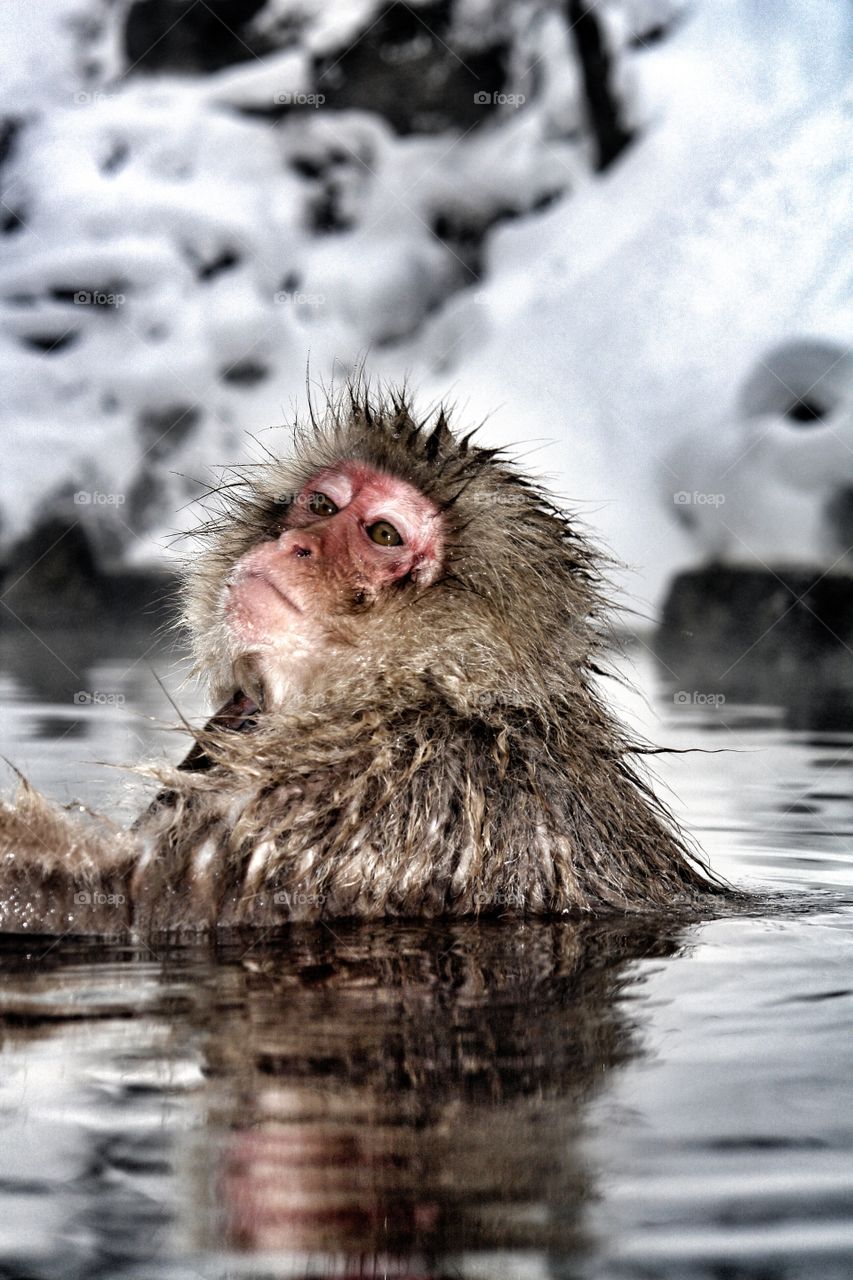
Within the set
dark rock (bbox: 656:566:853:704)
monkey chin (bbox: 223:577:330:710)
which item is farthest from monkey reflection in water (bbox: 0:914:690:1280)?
dark rock (bbox: 656:566:853:704)

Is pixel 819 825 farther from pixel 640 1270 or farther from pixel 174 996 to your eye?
pixel 640 1270

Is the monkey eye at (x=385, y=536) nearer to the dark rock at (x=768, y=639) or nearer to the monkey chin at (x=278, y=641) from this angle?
the monkey chin at (x=278, y=641)

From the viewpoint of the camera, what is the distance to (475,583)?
432 cm

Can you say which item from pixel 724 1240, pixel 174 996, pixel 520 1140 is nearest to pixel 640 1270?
pixel 724 1240

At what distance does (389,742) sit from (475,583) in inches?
20.8

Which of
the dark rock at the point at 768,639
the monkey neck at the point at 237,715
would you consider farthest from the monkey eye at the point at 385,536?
the dark rock at the point at 768,639

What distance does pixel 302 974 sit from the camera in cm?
324

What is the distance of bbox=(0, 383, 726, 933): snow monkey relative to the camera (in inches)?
149

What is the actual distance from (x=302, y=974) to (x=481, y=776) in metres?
0.93

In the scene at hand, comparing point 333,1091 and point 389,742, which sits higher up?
point 389,742

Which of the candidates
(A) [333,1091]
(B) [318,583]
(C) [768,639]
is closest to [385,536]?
(B) [318,583]

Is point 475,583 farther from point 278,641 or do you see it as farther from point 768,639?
point 768,639

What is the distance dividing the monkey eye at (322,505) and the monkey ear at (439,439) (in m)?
0.30

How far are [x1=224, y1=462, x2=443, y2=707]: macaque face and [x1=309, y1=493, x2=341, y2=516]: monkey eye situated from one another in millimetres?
132
